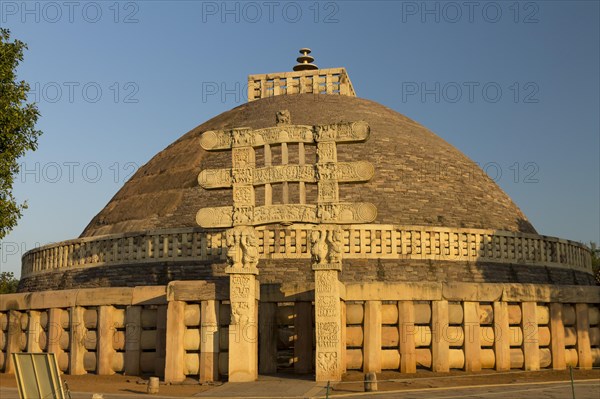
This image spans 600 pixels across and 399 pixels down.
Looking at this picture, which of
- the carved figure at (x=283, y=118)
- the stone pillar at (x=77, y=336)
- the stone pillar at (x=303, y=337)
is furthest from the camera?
the stone pillar at (x=77, y=336)

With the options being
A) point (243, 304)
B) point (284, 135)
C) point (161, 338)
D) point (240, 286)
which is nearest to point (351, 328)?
point (243, 304)

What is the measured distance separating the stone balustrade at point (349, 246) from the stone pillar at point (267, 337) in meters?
6.33

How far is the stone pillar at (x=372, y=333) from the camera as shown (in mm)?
15938

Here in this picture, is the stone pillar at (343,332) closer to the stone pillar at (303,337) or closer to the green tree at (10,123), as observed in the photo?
the stone pillar at (303,337)

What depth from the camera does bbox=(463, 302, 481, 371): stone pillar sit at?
1620cm

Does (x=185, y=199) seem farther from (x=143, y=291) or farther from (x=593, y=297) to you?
(x=593, y=297)

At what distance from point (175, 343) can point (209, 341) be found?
74 cm

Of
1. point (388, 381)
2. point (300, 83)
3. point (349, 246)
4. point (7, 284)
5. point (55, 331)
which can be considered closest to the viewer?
point (388, 381)

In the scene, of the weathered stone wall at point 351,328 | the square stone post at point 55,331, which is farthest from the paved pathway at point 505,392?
the square stone post at point 55,331

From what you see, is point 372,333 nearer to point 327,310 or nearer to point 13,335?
point 327,310

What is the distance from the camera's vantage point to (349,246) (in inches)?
915

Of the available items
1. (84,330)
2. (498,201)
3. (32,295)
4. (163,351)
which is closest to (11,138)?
(32,295)

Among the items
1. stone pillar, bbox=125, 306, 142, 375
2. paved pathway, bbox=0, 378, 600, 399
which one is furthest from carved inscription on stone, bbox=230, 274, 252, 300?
stone pillar, bbox=125, 306, 142, 375

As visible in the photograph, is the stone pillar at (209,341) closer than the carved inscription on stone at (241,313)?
No
